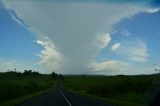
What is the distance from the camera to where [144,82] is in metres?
56.2

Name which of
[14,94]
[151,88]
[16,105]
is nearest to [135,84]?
[14,94]

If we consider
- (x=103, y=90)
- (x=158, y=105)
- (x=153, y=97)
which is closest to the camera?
(x=158, y=105)

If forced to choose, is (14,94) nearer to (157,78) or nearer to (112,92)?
(112,92)

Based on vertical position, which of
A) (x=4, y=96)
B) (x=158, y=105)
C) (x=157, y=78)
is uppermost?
(x=4, y=96)

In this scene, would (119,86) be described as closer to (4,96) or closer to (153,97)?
(4,96)

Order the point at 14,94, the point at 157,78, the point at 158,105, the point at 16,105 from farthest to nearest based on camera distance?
the point at 14,94, the point at 16,105, the point at 157,78, the point at 158,105

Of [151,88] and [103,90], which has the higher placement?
[103,90]

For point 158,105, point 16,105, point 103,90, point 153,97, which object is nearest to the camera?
point 158,105

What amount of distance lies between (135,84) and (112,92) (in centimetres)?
379

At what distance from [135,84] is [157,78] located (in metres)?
49.8

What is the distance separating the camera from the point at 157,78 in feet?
26.0

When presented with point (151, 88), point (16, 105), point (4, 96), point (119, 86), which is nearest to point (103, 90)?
point (119, 86)

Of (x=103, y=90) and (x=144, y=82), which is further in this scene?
(x=103, y=90)

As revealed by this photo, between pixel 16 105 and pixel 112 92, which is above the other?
pixel 112 92
